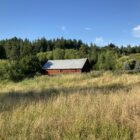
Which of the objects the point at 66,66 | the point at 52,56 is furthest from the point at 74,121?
the point at 52,56

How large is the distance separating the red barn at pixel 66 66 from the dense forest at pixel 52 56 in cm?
234

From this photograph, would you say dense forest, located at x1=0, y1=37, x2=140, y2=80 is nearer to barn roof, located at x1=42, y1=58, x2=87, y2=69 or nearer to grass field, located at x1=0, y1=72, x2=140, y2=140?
barn roof, located at x1=42, y1=58, x2=87, y2=69

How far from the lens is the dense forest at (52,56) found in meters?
37.8

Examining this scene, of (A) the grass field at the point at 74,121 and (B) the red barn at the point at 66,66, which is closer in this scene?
(A) the grass field at the point at 74,121

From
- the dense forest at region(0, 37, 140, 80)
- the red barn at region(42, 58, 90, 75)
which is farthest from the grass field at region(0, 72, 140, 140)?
the red barn at region(42, 58, 90, 75)

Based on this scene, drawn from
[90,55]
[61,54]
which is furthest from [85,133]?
[61,54]

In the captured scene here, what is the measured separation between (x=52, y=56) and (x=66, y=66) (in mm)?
34403

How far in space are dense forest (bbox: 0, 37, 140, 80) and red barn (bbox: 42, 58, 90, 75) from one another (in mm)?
2343

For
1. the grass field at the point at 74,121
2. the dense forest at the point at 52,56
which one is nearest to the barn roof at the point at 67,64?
the dense forest at the point at 52,56

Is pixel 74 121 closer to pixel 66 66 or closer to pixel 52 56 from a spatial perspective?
pixel 66 66

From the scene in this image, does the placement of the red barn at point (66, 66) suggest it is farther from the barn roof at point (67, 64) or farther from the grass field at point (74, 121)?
the grass field at point (74, 121)

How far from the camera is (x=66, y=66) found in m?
58.8

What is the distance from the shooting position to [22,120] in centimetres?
A: 533

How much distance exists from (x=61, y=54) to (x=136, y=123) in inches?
3383
